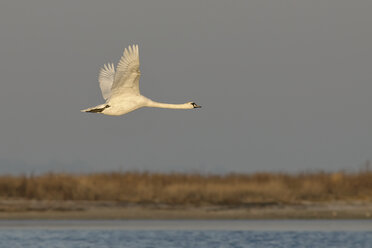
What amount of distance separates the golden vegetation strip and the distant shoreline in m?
0.83

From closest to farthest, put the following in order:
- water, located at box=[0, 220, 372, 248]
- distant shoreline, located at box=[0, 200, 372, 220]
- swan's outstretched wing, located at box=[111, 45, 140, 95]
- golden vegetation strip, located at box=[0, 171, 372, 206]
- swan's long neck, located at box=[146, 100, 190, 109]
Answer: swan's outstretched wing, located at box=[111, 45, 140, 95] < swan's long neck, located at box=[146, 100, 190, 109] < water, located at box=[0, 220, 372, 248] < distant shoreline, located at box=[0, 200, 372, 220] < golden vegetation strip, located at box=[0, 171, 372, 206]

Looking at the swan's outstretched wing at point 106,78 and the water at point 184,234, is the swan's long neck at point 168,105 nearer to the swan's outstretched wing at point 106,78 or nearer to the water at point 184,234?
the swan's outstretched wing at point 106,78

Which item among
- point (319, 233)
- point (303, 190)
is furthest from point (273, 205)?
point (319, 233)

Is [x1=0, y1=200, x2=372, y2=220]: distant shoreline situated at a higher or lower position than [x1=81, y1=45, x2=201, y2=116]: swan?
lower

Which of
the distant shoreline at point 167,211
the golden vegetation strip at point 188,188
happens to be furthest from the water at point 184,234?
the golden vegetation strip at point 188,188

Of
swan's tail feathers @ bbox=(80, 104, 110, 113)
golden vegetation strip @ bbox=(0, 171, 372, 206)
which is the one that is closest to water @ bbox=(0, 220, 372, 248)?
golden vegetation strip @ bbox=(0, 171, 372, 206)

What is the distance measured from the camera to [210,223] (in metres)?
31.0

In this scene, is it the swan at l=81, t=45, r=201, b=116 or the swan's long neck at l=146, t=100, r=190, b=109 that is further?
the swan's long neck at l=146, t=100, r=190, b=109

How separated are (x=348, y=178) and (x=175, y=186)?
6683 mm

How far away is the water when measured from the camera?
88.1 ft

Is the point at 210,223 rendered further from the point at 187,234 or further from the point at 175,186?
the point at 175,186

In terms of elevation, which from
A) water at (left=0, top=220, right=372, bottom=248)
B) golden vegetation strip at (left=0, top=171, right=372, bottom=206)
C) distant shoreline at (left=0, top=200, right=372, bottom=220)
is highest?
golden vegetation strip at (left=0, top=171, right=372, bottom=206)

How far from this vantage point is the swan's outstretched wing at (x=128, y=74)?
20.8 m

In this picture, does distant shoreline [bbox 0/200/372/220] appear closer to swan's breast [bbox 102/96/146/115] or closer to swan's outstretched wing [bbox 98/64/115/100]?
swan's outstretched wing [bbox 98/64/115/100]
